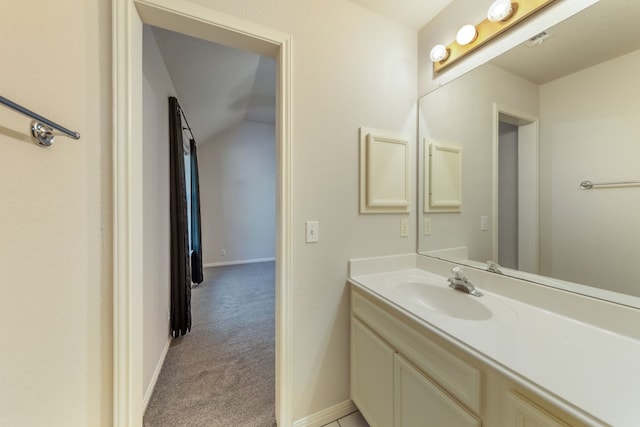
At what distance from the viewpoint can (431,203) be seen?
1.57m

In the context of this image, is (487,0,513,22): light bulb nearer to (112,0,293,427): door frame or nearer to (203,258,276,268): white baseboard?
(112,0,293,427): door frame

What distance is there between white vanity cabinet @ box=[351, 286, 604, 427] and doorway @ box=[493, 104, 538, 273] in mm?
662

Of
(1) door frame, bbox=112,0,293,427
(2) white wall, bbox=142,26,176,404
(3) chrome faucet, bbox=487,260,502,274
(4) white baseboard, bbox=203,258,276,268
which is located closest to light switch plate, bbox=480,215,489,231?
(3) chrome faucet, bbox=487,260,502,274

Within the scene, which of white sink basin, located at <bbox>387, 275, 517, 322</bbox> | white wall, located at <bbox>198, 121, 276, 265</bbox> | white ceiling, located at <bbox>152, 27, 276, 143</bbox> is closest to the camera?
white sink basin, located at <bbox>387, 275, 517, 322</bbox>

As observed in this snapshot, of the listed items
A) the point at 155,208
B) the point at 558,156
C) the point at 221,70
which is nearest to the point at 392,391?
the point at 558,156

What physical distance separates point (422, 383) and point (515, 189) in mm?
1026

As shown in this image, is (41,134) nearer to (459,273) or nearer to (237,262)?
(459,273)

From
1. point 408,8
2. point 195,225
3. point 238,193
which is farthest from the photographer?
point 238,193

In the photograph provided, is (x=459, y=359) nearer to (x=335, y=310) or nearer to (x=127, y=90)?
(x=335, y=310)

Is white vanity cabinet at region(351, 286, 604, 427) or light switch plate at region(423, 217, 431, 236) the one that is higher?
light switch plate at region(423, 217, 431, 236)

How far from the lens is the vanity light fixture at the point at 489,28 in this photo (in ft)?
3.45

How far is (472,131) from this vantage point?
1375 mm

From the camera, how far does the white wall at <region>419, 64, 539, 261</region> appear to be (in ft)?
3.95

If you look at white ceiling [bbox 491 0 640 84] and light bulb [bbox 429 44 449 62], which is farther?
light bulb [bbox 429 44 449 62]
